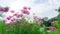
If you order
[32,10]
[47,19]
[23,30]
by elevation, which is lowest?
[23,30]

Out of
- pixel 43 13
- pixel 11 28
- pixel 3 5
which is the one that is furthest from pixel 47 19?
pixel 3 5

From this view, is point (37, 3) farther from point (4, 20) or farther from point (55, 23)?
point (4, 20)

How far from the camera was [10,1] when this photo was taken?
5.88 feet

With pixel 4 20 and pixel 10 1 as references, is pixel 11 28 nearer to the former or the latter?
pixel 4 20

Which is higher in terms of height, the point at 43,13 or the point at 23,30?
the point at 43,13

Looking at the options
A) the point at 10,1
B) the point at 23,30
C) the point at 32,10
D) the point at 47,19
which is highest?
the point at 10,1

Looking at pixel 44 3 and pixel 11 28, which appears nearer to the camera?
pixel 11 28

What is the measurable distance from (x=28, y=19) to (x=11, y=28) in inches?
9.7

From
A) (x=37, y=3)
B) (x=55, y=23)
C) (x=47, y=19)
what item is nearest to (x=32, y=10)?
(x=37, y=3)

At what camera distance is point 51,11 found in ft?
5.84

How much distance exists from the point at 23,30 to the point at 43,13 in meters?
0.35

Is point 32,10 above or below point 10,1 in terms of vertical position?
below

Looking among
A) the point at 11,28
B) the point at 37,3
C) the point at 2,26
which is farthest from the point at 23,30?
the point at 37,3

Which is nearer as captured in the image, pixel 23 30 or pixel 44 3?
pixel 23 30
